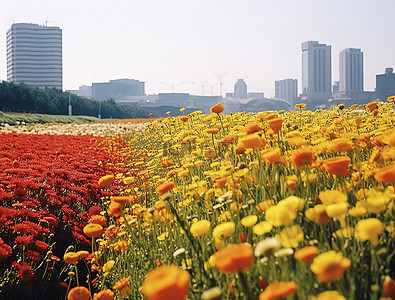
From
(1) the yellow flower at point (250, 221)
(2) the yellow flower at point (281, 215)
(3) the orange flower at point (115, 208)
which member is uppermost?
(2) the yellow flower at point (281, 215)

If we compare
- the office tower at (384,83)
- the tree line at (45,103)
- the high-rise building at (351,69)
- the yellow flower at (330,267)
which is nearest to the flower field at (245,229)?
the yellow flower at (330,267)

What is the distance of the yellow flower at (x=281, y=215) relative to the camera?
1.30 metres

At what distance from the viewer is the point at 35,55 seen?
156000 mm

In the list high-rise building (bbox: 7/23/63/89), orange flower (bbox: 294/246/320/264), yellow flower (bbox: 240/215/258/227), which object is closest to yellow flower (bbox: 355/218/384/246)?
orange flower (bbox: 294/246/320/264)

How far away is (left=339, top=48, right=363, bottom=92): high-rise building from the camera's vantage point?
189625 mm

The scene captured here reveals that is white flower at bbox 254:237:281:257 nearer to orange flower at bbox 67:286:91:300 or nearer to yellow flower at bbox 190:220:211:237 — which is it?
yellow flower at bbox 190:220:211:237

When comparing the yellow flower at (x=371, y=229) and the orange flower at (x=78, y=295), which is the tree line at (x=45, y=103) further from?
the yellow flower at (x=371, y=229)

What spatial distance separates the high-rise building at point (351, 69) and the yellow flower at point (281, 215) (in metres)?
196

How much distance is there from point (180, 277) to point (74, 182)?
12.0ft

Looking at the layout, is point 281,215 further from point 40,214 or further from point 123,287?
point 40,214

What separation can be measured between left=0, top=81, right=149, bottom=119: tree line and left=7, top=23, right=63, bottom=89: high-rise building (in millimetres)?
101501

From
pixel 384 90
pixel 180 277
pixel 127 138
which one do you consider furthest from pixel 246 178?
pixel 384 90

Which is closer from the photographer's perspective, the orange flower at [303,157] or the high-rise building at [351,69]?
the orange flower at [303,157]

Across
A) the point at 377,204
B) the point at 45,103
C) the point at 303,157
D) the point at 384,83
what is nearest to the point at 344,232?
the point at 377,204
